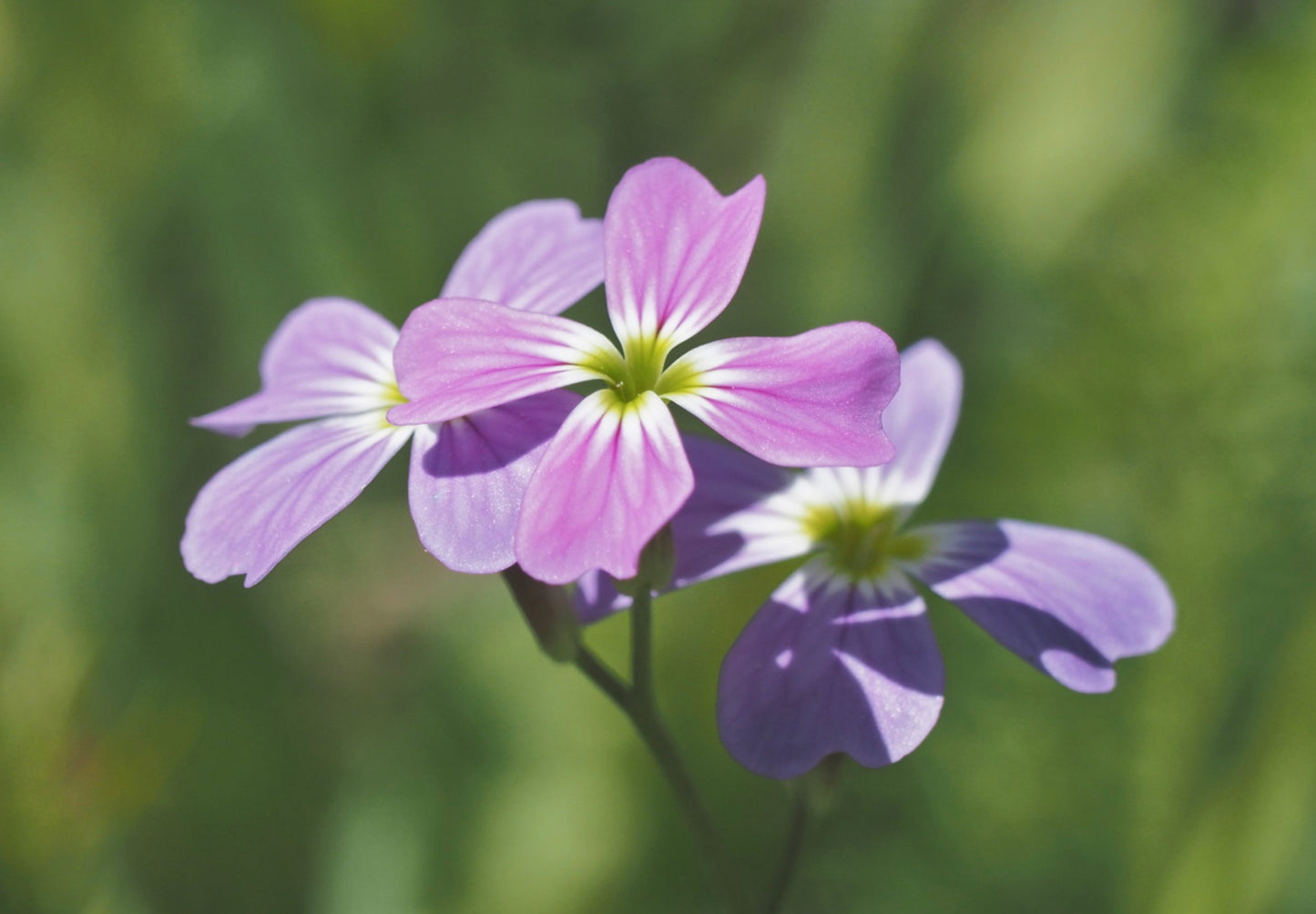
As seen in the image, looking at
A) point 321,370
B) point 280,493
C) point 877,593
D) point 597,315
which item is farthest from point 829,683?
point 597,315

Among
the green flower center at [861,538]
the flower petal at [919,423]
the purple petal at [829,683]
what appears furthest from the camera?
the flower petal at [919,423]

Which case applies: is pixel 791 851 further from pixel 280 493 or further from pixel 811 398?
pixel 280 493

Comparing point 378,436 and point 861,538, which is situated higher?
point 378,436

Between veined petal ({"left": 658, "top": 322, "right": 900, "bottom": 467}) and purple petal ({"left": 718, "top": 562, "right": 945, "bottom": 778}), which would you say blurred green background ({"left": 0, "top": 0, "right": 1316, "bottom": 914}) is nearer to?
purple petal ({"left": 718, "top": 562, "right": 945, "bottom": 778})

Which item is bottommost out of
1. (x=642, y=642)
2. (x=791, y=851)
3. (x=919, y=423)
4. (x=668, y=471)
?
(x=791, y=851)

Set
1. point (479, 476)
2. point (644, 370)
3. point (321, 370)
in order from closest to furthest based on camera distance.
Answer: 1. point (479, 476)
2. point (644, 370)
3. point (321, 370)

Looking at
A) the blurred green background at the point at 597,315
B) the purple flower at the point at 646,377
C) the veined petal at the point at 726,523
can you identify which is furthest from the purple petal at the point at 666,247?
the blurred green background at the point at 597,315

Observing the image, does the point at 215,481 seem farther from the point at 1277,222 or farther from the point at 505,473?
the point at 1277,222

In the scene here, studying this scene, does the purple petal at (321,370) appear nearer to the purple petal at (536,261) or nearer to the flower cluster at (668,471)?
the flower cluster at (668,471)
